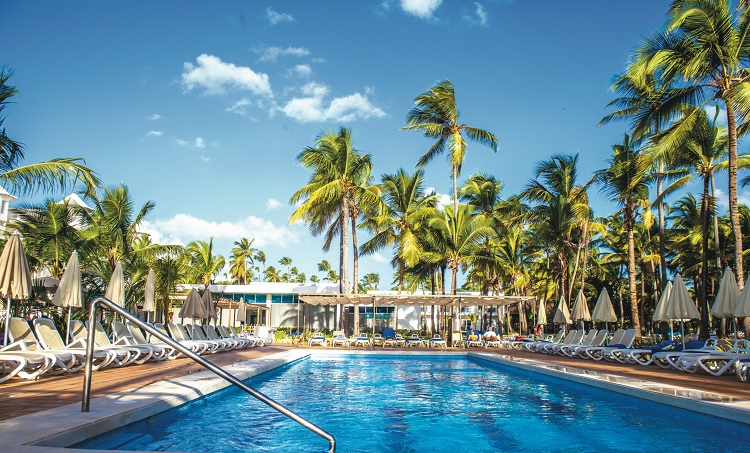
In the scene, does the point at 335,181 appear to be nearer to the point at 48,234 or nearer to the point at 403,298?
the point at 403,298

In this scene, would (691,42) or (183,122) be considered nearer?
(691,42)

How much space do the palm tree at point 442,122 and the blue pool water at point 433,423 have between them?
56.5 ft

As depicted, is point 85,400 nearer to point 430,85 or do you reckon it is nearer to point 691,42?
point 691,42

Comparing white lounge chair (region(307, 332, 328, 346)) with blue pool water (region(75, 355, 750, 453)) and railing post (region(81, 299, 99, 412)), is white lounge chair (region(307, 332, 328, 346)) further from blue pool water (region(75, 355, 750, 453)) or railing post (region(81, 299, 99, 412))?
railing post (region(81, 299, 99, 412))

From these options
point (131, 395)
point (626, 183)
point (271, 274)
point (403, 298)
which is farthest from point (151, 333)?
point (271, 274)

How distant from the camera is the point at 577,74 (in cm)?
1883

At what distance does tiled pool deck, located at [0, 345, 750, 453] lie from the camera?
4.19 meters

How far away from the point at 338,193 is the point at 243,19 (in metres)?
9.89

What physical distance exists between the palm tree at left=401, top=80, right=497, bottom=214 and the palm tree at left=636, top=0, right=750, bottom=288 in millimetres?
11596

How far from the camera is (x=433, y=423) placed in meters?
7.02

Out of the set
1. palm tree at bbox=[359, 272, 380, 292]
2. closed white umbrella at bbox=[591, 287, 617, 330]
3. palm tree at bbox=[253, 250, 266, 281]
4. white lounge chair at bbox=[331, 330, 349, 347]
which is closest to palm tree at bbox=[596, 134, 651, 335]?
closed white umbrella at bbox=[591, 287, 617, 330]

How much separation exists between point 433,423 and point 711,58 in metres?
13.1

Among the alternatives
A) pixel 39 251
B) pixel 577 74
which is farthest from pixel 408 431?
pixel 39 251

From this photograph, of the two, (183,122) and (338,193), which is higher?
(183,122)
